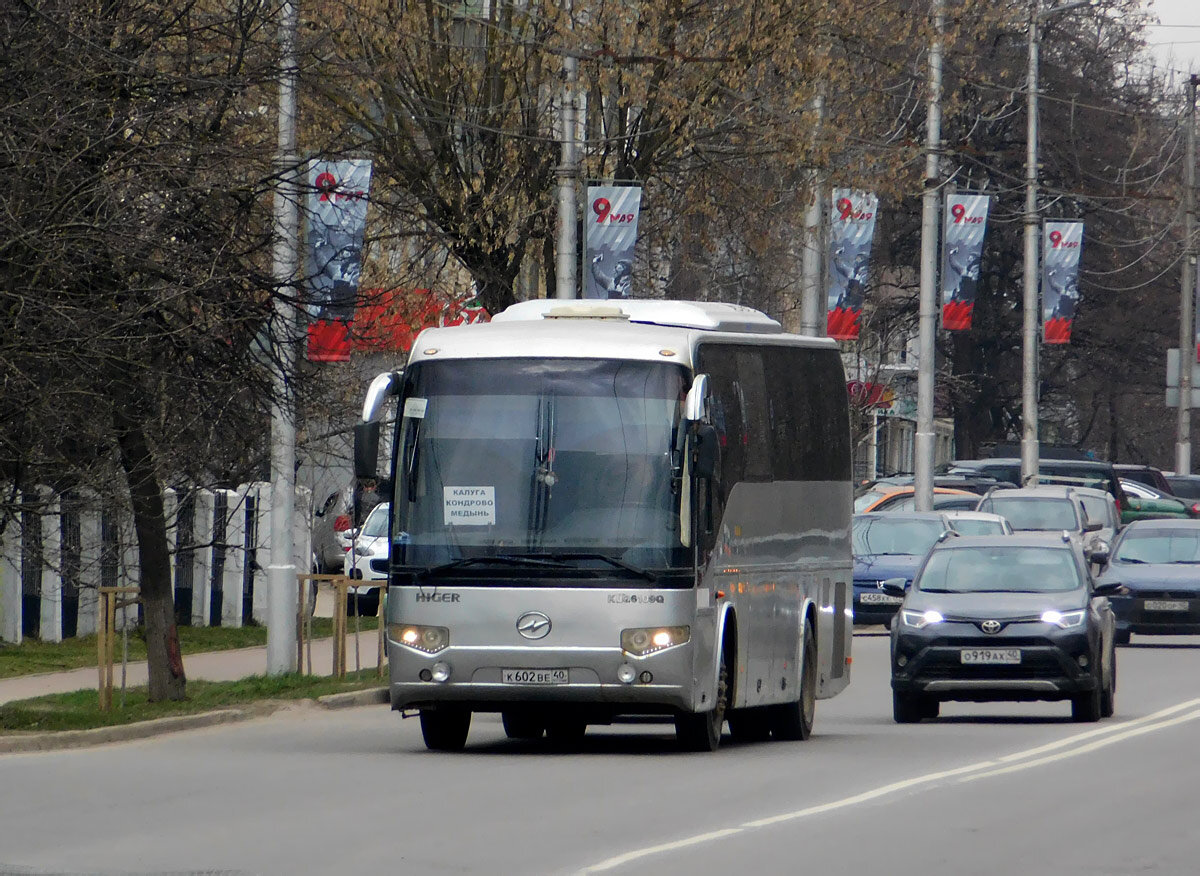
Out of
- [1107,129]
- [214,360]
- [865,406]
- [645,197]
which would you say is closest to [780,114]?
[645,197]

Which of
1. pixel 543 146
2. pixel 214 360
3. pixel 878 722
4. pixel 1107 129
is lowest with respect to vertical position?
pixel 878 722

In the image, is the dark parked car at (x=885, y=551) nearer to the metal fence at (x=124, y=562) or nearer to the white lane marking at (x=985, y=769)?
the metal fence at (x=124, y=562)

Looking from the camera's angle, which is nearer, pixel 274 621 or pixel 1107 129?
pixel 274 621

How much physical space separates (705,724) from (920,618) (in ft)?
13.2

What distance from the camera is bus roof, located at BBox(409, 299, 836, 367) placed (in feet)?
52.0

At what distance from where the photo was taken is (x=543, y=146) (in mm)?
28109

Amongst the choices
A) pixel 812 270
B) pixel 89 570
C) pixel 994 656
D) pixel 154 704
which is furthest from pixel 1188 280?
pixel 154 704

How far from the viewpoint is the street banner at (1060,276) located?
143 ft

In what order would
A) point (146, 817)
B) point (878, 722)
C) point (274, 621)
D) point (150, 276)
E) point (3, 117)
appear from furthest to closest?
point (274, 621) < point (878, 722) < point (150, 276) < point (3, 117) < point (146, 817)

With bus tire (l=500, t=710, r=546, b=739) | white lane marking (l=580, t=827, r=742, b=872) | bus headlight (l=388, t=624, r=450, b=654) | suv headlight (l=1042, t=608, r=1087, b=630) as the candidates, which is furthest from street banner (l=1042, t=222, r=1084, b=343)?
white lane marking (l=580, t=827, r=742, b=872)

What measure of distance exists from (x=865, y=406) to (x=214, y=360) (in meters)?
31.1

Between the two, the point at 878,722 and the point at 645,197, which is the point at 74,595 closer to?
the point at 645,197

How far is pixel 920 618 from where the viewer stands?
1942 centimetres

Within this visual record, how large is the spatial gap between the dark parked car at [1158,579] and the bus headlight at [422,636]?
631 inches
